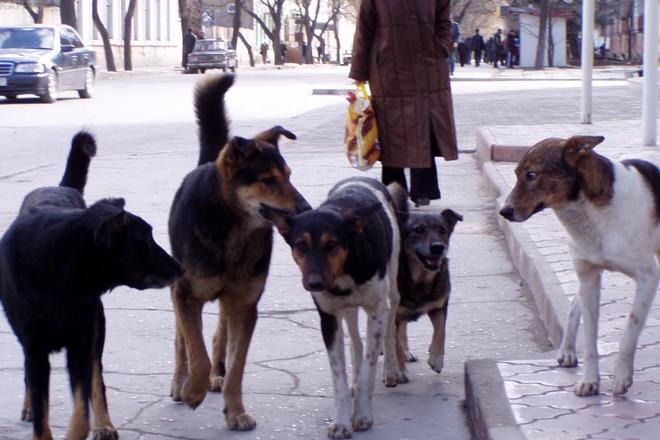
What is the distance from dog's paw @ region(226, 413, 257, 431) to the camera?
16.0ft

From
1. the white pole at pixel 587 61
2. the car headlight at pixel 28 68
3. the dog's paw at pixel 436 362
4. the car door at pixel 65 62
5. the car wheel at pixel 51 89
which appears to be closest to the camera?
the dog's paw at pixel 436 362

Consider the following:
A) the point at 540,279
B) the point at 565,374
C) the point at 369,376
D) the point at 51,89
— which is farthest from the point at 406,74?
the point at 51,89

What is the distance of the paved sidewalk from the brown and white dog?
0.43 feet

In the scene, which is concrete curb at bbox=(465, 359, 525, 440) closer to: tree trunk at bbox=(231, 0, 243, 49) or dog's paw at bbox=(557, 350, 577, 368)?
dog's paw at bbox=(557, 350, 577, 368)

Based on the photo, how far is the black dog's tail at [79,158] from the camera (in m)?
5.30

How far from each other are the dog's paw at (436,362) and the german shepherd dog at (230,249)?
40.9 inches

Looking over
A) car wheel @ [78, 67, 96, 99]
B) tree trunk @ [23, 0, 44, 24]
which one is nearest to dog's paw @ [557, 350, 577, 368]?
car wheel @ [78, 67, 96, 99]

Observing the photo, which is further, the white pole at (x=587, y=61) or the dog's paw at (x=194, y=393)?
the white pole at (x=587, y=61)

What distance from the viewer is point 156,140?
17.5 meters

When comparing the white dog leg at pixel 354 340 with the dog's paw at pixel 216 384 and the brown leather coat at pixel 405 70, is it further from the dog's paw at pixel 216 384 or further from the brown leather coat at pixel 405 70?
the brown leather coat at pixel 405 70

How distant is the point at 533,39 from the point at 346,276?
59.8 metres

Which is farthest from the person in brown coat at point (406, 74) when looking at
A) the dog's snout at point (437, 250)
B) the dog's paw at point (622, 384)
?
the dog's paw at point (622, 384)

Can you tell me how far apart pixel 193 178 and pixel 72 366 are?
1.11 meters

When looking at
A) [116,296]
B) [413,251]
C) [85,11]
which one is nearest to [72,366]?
[413,251]
